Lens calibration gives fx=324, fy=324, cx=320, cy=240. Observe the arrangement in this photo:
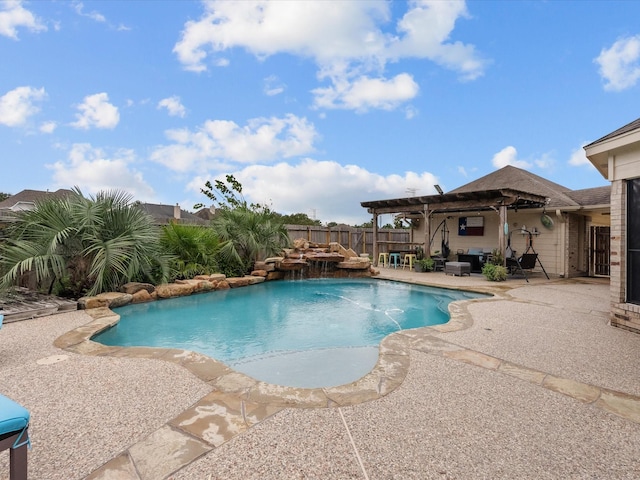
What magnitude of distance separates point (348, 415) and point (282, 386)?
0.74 meters

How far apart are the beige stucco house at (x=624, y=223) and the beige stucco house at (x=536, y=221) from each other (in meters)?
5.06

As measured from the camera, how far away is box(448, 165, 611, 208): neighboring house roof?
10.6m

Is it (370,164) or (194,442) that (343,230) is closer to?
(370,164)

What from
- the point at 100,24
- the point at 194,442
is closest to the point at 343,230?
the point at 100,24

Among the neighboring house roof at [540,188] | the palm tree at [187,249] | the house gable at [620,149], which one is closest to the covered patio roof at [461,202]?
the neighboring house roof at [540,188]

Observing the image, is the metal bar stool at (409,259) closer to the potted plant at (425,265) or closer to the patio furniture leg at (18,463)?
the potted plant at (425,265)

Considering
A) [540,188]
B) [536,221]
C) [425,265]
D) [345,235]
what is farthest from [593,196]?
[345,235]

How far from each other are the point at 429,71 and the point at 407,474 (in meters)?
11.5

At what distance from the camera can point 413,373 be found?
2.99 metres

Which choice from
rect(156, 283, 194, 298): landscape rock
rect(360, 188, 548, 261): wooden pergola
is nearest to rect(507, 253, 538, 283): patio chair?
rect(360, 188, 548, 261): wooden pergola

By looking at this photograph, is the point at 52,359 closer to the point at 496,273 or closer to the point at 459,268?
the point at 496,273

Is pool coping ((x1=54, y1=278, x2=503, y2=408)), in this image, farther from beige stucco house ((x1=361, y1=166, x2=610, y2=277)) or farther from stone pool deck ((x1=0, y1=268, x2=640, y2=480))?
beige stucco house ((x1=361, y1=166, x2=610, y2=277))

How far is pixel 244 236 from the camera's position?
33.9 feet

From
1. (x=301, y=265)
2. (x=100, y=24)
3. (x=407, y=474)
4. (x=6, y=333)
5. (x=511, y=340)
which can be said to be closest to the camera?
(x=407, y=474)
